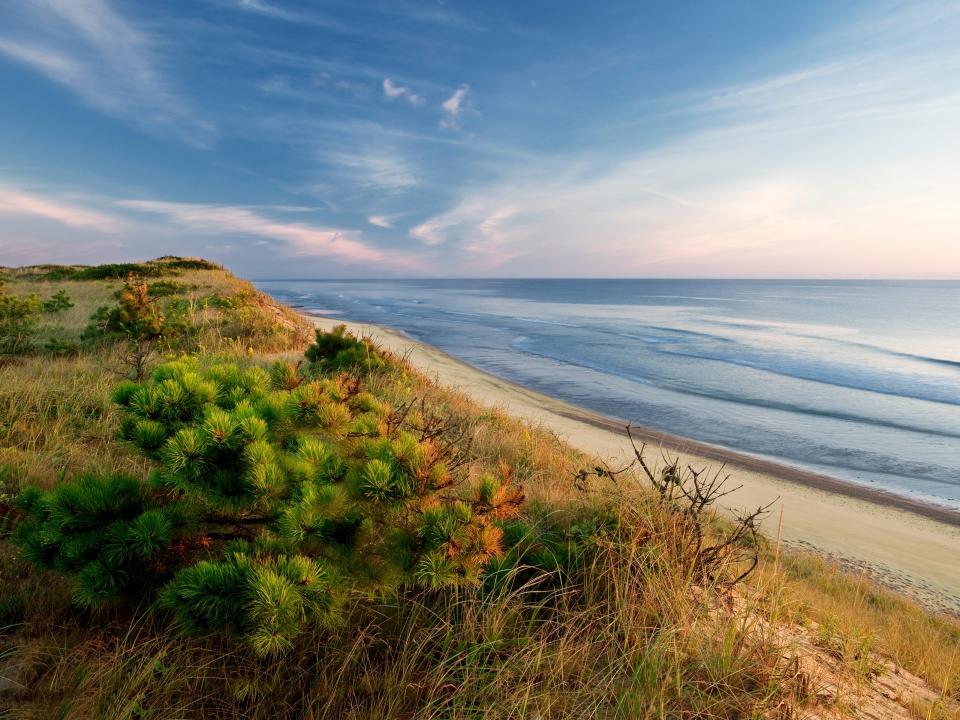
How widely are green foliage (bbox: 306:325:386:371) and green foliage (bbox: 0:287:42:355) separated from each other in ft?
17.4

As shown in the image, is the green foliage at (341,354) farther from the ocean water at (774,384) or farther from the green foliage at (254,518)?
the ocean water at (774,384)

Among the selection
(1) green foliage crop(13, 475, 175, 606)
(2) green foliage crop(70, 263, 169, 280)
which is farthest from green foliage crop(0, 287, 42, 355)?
(2) green foliage crop(70, 263, 169, 280)

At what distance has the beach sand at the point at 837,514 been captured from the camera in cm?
872

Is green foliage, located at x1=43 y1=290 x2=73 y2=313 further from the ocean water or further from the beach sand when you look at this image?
the ocean water

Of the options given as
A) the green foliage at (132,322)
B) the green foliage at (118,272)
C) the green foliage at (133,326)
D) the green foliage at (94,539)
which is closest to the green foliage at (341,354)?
the green foliage at (133,326)

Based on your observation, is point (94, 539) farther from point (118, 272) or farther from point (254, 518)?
point (118, 272)

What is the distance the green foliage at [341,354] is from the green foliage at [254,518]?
23.9ft

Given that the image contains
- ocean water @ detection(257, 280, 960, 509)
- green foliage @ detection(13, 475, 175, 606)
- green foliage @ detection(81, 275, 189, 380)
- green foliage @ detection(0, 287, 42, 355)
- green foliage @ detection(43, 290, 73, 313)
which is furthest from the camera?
ocean water @ detection(257, 280, 960, 509)

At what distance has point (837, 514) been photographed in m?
11.0

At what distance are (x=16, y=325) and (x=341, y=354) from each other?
21.8ft

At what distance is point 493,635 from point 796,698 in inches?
66.2

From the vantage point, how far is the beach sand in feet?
28.6

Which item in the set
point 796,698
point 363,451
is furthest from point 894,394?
point 363,451

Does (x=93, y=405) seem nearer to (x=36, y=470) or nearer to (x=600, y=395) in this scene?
(x=36, y=470)
